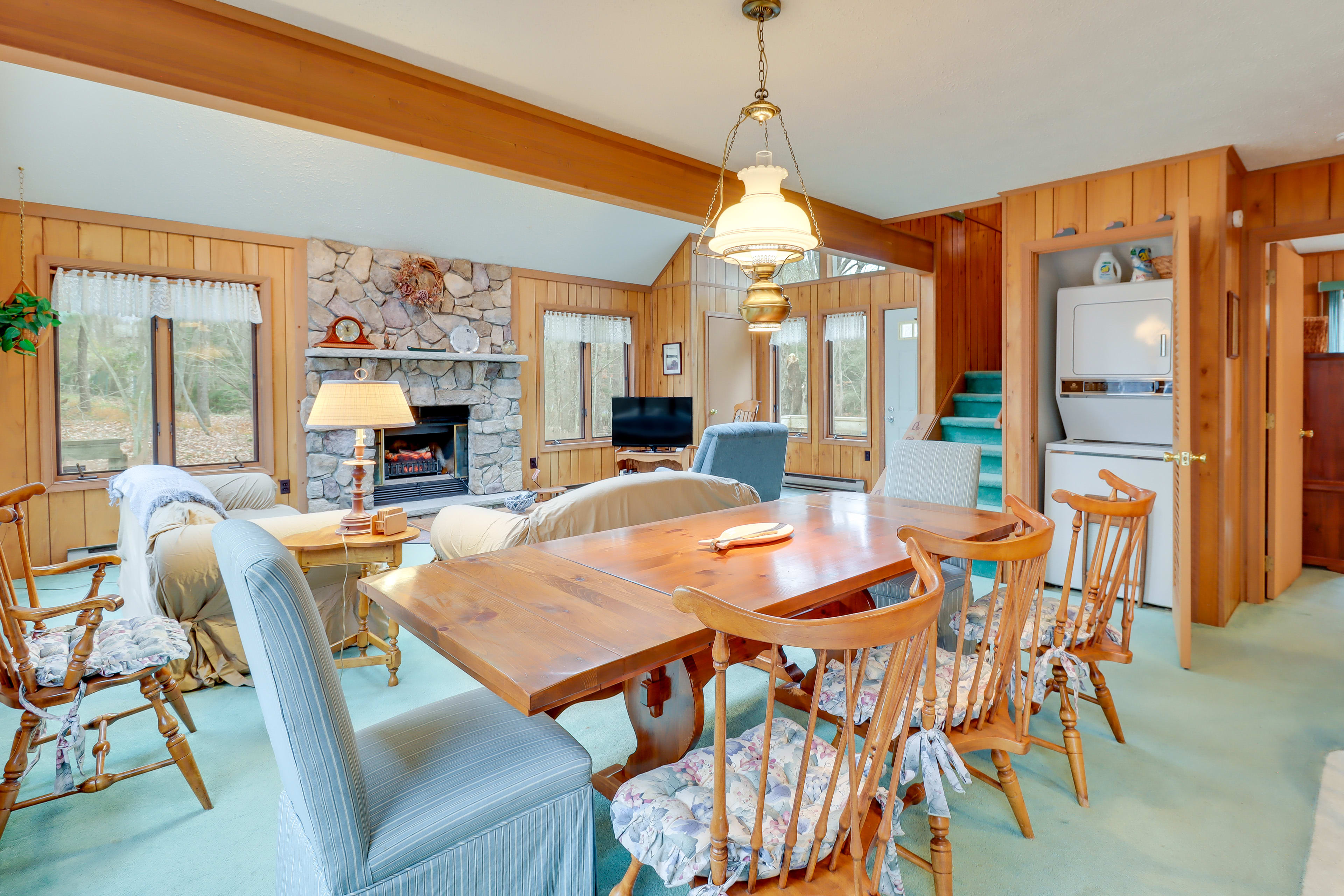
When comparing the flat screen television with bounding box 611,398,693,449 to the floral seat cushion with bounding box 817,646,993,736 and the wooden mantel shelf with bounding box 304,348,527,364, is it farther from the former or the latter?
the floral seat cushion with bounding box 817,646,993,736

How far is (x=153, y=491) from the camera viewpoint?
3.16 metres

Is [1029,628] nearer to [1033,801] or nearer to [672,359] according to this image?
[1033,801]

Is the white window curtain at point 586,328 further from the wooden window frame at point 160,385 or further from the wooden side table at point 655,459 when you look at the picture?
the wooden window frame at point 160,385

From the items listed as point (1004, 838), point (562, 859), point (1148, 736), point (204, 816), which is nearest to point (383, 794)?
point (562, 859)

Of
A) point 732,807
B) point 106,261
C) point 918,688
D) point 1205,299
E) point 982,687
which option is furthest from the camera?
point 106,261

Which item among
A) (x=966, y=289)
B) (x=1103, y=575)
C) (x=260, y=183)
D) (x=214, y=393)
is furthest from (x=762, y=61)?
(x=214, y=393)

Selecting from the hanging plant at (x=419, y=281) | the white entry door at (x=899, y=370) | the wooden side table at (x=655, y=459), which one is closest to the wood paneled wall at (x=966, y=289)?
the white entry door at (x=899, y=370)

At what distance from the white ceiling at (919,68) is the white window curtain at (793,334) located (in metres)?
4.63

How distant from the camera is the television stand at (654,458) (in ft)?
23.6

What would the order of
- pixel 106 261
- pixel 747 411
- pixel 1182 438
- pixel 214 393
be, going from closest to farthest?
1. pixel 1182 438
2. pixel 106 261
3. pixel 214 393
4. pixel 747 411

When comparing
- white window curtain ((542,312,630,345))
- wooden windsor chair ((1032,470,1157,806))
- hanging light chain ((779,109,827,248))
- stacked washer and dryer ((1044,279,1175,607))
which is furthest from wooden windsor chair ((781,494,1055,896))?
white window curtain ((542,312,630,345))

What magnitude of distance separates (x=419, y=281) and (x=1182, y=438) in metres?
5.86

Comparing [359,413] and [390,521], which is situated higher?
[359,413]

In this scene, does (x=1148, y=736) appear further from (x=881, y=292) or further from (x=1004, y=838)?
(x=881, y=292)
